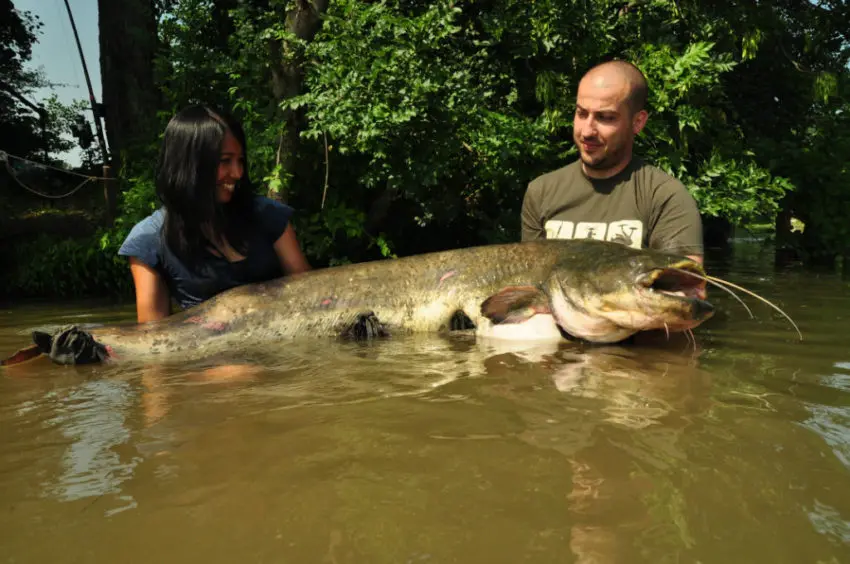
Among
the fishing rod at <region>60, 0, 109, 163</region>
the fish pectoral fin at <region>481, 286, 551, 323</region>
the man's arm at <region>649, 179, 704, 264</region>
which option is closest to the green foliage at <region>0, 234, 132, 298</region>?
the fishing rod at <region>60, 0, 109, 163</region>

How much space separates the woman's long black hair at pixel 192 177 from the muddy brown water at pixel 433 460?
76 centimetres

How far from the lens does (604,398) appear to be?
2338 mm

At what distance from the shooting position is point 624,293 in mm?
3115

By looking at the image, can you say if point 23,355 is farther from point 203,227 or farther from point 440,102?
point 440,102

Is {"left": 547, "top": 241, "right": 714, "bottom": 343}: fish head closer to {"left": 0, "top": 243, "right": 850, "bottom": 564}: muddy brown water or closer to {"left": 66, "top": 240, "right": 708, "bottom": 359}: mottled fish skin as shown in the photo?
{"left": 66, "top": 240, "right": 708, "bottom": 359}: mottled fish skin

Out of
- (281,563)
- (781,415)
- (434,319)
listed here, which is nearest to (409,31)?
(434,319)

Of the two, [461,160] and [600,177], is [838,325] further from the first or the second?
[461,160]

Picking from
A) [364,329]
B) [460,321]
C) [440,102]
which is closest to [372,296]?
[364,329]

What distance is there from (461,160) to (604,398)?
4.36m

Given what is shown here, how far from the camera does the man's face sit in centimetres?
362

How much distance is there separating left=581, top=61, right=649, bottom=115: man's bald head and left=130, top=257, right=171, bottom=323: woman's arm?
2614 millimetres

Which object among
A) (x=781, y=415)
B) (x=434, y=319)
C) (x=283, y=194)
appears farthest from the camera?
(x=283, y=194)

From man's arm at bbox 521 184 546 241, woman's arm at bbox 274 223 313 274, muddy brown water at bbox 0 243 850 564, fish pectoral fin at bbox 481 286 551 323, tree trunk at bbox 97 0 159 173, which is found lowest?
muddy brown water at bbox 0 243 850 564

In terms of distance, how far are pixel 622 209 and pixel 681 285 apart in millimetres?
714
